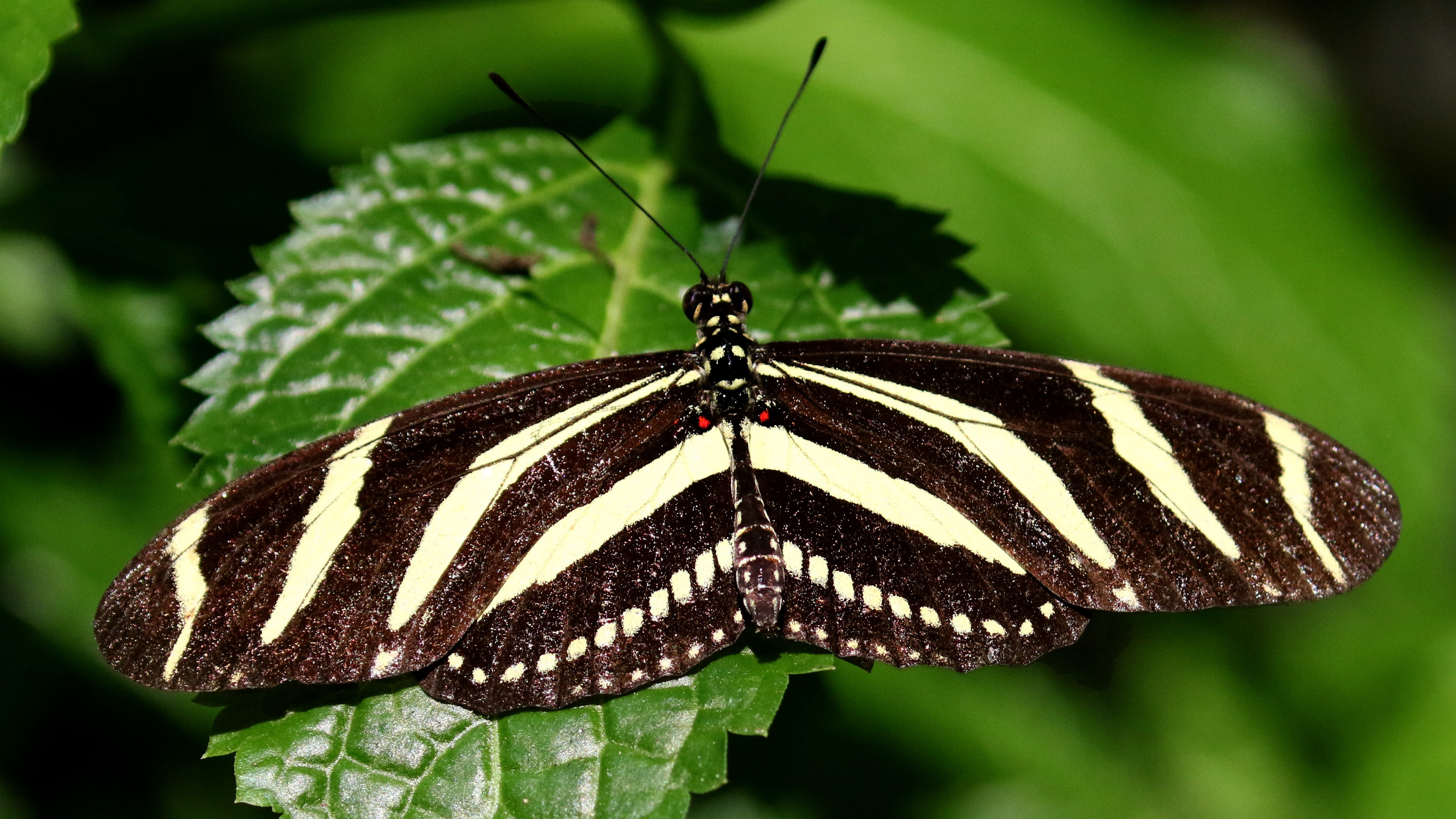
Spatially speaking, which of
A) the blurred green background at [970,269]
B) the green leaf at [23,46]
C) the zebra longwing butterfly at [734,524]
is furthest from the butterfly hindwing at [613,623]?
the green leaf at [23,46]

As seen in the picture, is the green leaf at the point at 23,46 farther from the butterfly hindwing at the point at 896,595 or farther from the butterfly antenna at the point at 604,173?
the butterfly hindwing at the point at 896,595

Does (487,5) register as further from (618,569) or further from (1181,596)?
(1181,596)

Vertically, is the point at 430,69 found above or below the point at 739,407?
above

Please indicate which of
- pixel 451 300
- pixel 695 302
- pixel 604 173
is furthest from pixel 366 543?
pixel 604 173

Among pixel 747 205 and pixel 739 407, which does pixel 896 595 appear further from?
pixel 747 205

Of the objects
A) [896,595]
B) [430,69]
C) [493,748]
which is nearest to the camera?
[493,748]

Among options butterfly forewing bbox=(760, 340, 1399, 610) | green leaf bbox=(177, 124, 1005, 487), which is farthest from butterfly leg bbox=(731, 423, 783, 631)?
green leaf bbox=(177, 124, 1005, 487)

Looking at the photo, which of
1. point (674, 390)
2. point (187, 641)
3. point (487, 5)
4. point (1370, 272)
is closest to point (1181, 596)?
point (674, 390)
